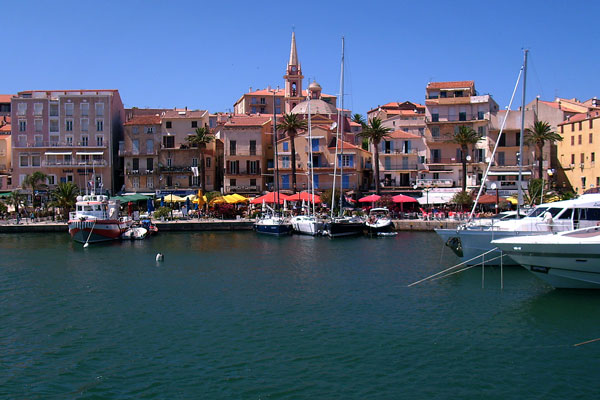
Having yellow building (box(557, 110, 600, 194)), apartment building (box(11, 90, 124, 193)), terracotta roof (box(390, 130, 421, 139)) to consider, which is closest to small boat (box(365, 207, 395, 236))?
terracotta roof (box(390, 130, 421, 139))

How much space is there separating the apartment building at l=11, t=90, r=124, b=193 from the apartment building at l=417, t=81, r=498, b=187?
40.3 metres

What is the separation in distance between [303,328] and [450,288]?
977cm

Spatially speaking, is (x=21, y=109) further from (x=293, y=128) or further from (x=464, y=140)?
(x=464, y=140)

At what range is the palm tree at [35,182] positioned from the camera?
70.6 metres

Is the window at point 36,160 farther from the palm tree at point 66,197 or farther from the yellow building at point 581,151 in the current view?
the yellow building at point 581,151

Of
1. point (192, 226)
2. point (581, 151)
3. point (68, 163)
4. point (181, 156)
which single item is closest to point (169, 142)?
point (181, 156)

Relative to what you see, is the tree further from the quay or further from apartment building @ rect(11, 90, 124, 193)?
apartment building @ rect(11, 90, 124, 193)

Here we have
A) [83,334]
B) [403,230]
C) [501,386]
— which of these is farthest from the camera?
[403,230]

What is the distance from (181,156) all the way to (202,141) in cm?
649

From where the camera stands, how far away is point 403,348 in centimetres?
1973

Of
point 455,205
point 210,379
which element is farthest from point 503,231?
point 455,205

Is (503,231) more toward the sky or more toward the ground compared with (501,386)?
more toward the sky

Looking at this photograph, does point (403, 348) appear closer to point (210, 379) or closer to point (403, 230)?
point (210, 379)

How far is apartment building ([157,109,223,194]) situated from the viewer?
76562mm
